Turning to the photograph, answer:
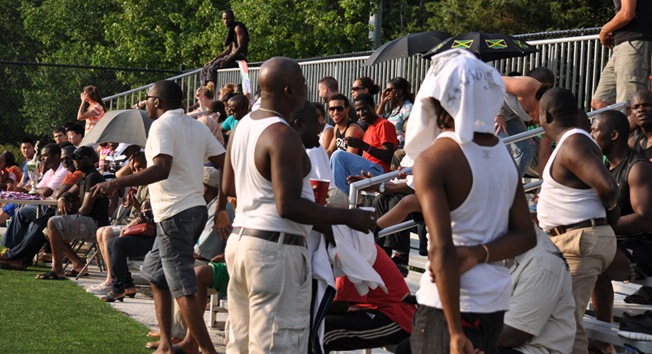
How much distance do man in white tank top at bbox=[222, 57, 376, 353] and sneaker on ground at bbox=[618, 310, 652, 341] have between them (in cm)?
198

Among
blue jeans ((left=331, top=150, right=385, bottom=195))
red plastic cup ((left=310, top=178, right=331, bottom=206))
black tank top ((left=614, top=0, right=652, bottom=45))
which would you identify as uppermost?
black tank top ((left=614, top=0, right=652, bottom=45))

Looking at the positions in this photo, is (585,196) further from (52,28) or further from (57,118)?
(52,28)

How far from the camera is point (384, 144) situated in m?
8.05

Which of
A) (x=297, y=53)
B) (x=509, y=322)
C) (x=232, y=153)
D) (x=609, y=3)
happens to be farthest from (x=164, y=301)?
(x=297, y=53)

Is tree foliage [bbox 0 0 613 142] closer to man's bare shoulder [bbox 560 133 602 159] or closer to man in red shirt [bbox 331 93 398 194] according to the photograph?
man in red shirt [bbox 331 93 398 194]

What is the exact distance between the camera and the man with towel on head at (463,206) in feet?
7.89

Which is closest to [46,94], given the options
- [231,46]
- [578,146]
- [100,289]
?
[231,46]

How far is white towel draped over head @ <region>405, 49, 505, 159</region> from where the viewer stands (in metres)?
2.48

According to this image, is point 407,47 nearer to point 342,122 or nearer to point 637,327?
point 342,122

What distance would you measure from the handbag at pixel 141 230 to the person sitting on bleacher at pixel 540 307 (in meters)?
4.66

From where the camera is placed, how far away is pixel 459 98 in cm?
250

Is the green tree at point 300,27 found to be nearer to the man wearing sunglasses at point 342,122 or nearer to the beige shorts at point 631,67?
the man wearing sunglasses at point 342,122

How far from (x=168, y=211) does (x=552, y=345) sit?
110 inches

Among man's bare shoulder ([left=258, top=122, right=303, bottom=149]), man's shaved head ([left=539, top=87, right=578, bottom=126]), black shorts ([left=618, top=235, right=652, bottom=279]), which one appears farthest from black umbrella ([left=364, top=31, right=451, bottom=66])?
man's bare shoulder ([left=258, top=122, right=303, bottom=149])
